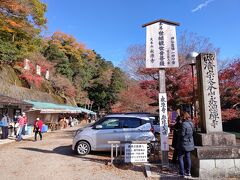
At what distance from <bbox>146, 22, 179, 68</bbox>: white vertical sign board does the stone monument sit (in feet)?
3.84

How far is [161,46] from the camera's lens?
8508 mm

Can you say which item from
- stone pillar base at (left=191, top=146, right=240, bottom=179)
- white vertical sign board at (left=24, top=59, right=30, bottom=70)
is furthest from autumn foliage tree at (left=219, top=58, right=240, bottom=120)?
white vertical sign board at (left=24, top=59, right=30, bottom=70)

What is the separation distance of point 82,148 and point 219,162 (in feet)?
18.8

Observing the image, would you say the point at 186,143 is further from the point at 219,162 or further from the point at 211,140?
the point at 219,162

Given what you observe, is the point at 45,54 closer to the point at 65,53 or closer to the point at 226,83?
the point at 65,53

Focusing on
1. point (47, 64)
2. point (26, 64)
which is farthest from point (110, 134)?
point (47, 64)

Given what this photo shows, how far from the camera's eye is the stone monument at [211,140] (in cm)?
642

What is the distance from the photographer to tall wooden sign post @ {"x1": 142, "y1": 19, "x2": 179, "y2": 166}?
828 centimetres

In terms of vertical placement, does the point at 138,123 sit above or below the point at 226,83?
below

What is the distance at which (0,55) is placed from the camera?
23.9 meters

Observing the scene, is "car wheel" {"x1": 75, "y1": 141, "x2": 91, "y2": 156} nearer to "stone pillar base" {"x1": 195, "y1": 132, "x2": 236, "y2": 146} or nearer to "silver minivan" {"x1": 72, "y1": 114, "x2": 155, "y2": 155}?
"silver minivan" {"x1": 72, "y1": 114, "x2": 155, "y2": 155}

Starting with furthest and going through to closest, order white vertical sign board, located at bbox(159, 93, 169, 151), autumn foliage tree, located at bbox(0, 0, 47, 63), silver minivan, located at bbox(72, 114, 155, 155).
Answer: autumn foliage tree, located at bbox(0, 0, 47, 63) < silver minivan, located at bbox(72, 114, 155, 155) < white vertical sign board, located at bbox(159, 93, 169, 151)

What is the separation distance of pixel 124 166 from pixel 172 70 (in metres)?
9.40

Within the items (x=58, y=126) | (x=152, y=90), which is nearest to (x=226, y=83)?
(x=152, y=90)
